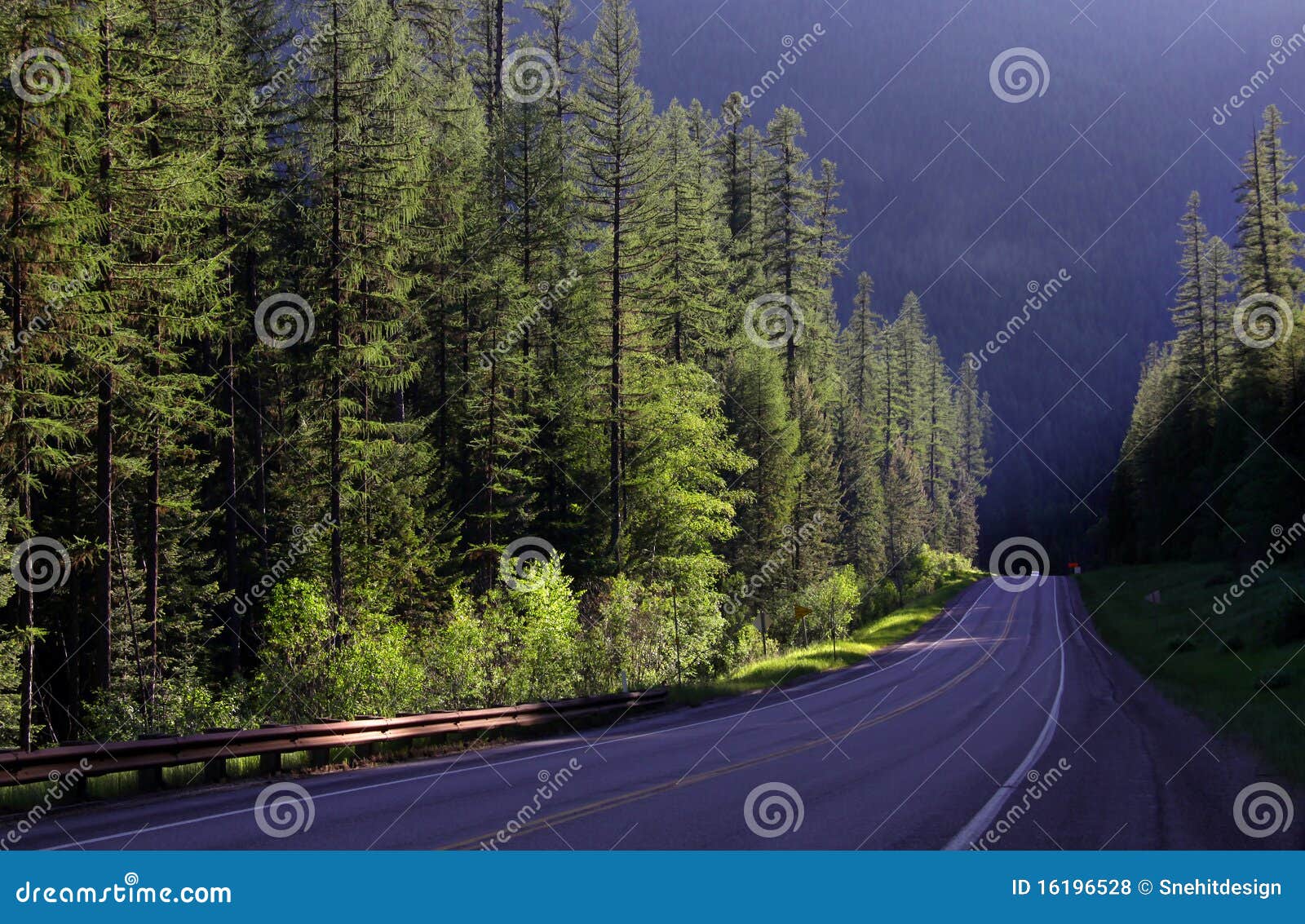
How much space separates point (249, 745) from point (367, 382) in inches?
623

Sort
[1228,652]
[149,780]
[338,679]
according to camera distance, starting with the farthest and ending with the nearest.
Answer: [1228,652]
[338,679]
[149,780]

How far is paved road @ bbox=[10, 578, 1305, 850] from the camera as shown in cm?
809

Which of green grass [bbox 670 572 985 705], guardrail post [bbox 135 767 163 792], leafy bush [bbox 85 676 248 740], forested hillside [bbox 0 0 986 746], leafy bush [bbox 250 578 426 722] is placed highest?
forested hillside [bbox 0 0 986 746]

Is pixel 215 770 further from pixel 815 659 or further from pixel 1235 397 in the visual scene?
pixel 1235 397

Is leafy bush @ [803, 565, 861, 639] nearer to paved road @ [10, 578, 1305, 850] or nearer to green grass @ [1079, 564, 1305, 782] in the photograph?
green grass @ [1079, 564, 1305, 782]

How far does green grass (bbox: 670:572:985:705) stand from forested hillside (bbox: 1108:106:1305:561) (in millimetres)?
16805

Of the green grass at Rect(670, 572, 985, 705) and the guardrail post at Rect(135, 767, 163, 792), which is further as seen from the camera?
the green grass at Rect(670, 572, 985, 705)

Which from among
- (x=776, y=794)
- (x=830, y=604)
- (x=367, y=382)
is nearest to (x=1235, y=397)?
(x=830, y=604)

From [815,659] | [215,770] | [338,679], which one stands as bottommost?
[815,659]

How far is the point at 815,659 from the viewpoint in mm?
34562

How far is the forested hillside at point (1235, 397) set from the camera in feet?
148

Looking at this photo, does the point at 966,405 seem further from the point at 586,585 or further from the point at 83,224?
the point at 83,224

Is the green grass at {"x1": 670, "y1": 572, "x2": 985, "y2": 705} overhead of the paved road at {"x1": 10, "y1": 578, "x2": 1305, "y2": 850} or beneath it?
beneath

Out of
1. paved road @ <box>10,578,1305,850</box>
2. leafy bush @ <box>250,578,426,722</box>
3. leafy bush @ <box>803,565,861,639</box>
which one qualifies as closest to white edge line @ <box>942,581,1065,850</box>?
paved road @ <box>10,578,1305,850</box>
